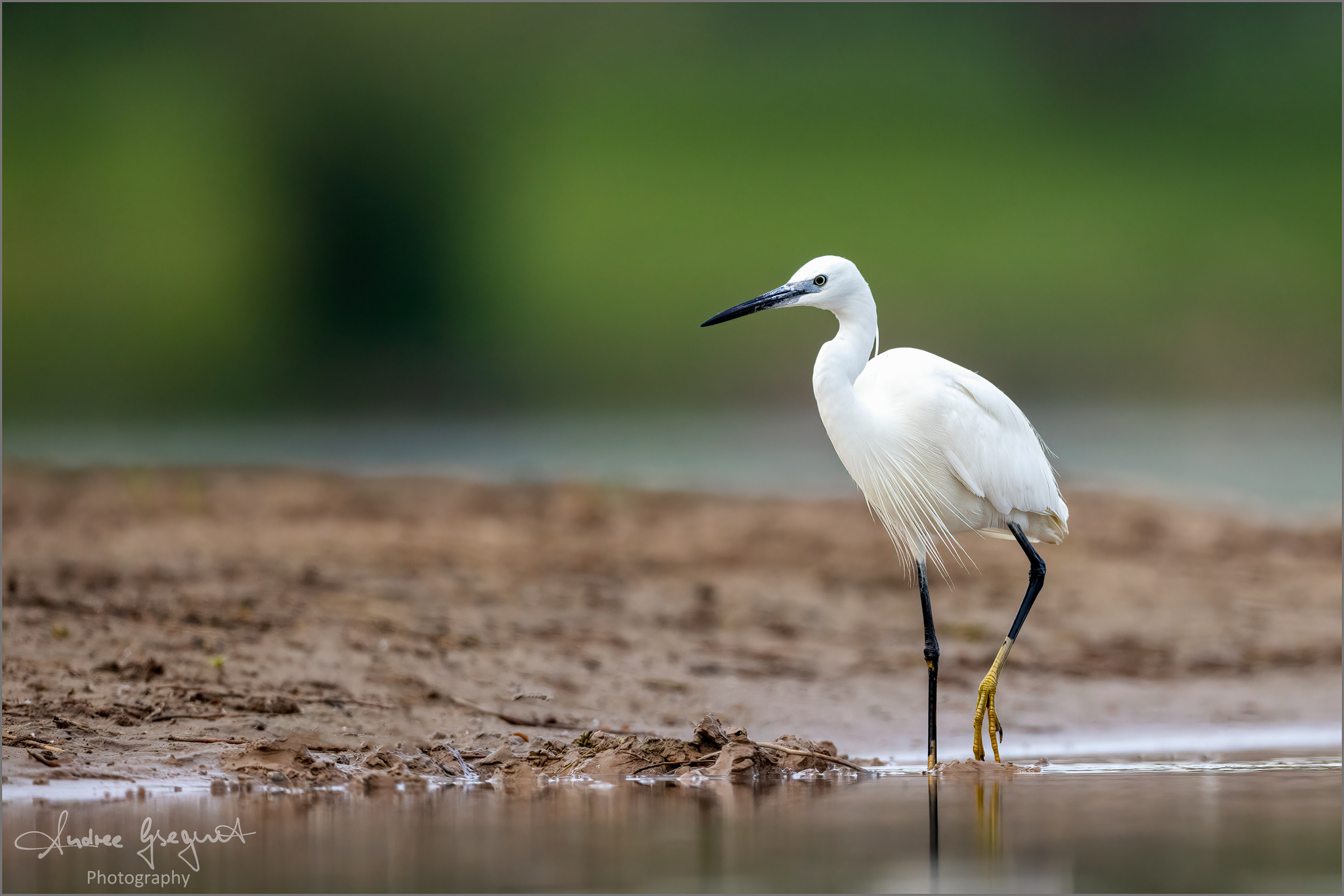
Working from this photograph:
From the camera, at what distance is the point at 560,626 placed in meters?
7.11

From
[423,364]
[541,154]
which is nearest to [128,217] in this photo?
[423,364]

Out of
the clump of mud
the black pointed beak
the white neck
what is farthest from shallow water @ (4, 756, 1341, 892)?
the black pointed beak

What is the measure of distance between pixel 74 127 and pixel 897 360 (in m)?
19.6

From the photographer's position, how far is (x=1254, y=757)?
531 centimetres

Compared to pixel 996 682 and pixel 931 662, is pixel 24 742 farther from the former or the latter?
pixel 996 682

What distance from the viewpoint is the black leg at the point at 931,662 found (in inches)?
205

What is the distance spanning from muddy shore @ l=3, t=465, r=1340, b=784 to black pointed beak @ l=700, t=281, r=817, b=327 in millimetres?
1473

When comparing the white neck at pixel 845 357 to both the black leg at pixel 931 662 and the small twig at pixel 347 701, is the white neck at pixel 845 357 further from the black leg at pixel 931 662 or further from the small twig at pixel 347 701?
the small twig at pixel 347 701

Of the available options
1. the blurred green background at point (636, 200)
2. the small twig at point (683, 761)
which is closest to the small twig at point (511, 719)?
the small twig at point (683, 761)

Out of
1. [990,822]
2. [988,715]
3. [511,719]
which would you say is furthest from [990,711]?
[511,719]

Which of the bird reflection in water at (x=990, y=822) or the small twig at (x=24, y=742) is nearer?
the bird reflection in water at (x=990, y=822)

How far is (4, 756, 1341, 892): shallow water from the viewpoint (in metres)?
3.40
